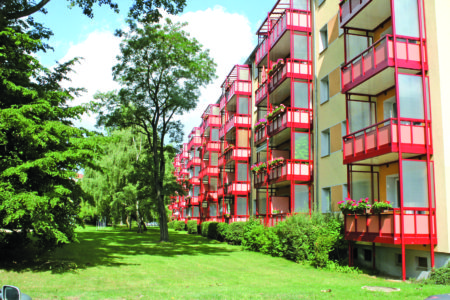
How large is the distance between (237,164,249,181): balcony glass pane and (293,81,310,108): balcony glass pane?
549 inches

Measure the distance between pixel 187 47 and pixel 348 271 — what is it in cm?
2097

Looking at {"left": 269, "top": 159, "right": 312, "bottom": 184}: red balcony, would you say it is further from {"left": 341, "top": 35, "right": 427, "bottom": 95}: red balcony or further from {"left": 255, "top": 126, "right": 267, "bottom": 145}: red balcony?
{"left": 341, "top": 35, "right": 427, "bottom": 95}: red balcony

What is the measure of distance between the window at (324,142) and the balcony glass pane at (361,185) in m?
4.26

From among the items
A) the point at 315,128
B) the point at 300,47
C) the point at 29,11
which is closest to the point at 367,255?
the point at 315,128

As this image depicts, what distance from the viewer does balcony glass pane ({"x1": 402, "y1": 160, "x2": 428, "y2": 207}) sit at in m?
14.1

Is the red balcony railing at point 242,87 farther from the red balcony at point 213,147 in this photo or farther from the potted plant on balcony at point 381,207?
the potted plant on balcony at point 381,207

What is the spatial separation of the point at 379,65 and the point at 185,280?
10548 mm

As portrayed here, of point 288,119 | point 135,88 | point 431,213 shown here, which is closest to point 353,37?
point 288,119

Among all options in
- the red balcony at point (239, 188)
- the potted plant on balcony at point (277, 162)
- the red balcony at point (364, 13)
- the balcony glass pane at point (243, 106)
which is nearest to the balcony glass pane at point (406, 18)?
the red balcony at point (364, 13)

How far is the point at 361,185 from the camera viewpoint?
18047 mm

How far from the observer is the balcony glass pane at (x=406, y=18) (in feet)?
49.4

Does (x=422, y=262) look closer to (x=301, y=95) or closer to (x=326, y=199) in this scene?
(x=326, y=199)

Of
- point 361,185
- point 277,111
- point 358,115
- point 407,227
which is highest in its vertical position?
point 277,111

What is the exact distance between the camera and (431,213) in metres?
13.8
